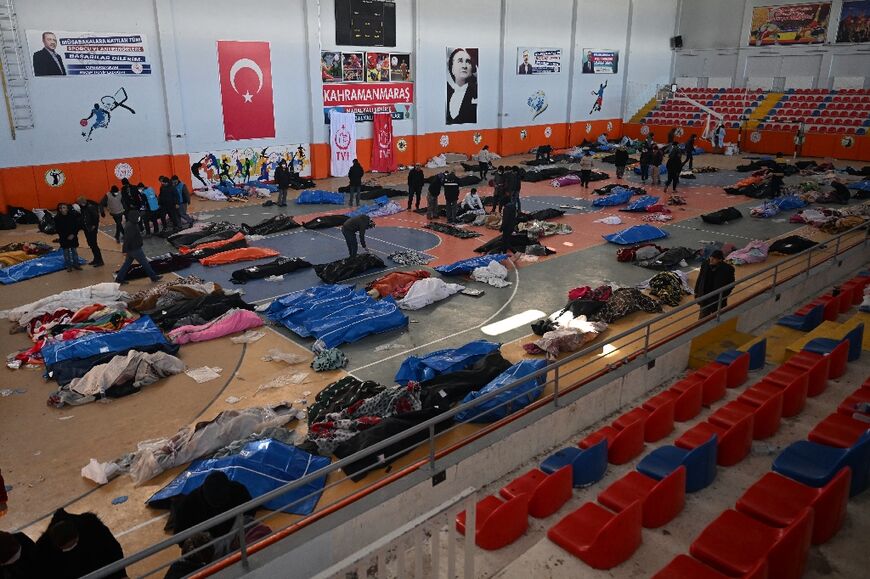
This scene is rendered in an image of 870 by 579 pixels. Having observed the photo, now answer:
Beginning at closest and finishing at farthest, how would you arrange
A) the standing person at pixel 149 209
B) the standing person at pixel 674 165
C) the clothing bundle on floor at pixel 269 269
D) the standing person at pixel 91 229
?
the clothing bundle on floor at pixel 269 269 → the standing person at pixel 91 229 → the standing person at pixel 149 209 → the standing person at pixel 674 165

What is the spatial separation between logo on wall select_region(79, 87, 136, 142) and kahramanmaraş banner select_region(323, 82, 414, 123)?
8.38m

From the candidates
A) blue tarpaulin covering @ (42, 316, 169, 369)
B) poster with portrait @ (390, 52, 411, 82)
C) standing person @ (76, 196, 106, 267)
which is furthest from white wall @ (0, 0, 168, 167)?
blue tarpaulin covering @ (42, 316, 169, 369)

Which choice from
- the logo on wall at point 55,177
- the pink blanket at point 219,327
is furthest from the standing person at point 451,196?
the logo on wall at point 55,177

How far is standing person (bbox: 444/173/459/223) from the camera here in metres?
20.1

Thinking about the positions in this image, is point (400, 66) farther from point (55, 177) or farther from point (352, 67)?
point (55, 177)

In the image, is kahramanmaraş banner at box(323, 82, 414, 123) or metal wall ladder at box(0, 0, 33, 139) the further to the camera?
kahramanmaraş banner at box(323, 82, 414, 123)

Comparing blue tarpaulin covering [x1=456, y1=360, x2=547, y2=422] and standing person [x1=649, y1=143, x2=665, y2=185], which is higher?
standing person [x1=649, y1=143, x2=665, y2=185]

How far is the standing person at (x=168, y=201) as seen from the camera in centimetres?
1897

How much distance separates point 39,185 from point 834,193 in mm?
27350

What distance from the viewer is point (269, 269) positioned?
15555 mm

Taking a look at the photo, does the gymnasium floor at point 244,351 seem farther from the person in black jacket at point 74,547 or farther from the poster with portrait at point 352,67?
the poster with portrait at point 352,67

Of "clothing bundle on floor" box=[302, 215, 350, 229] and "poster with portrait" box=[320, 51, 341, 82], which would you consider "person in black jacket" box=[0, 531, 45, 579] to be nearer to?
"clothing bundle on floor" box=[302, 215, 350, 229]

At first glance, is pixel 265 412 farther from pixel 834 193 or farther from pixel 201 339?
pixel 834 193

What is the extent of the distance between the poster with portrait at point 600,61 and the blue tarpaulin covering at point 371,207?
69.3 feet
